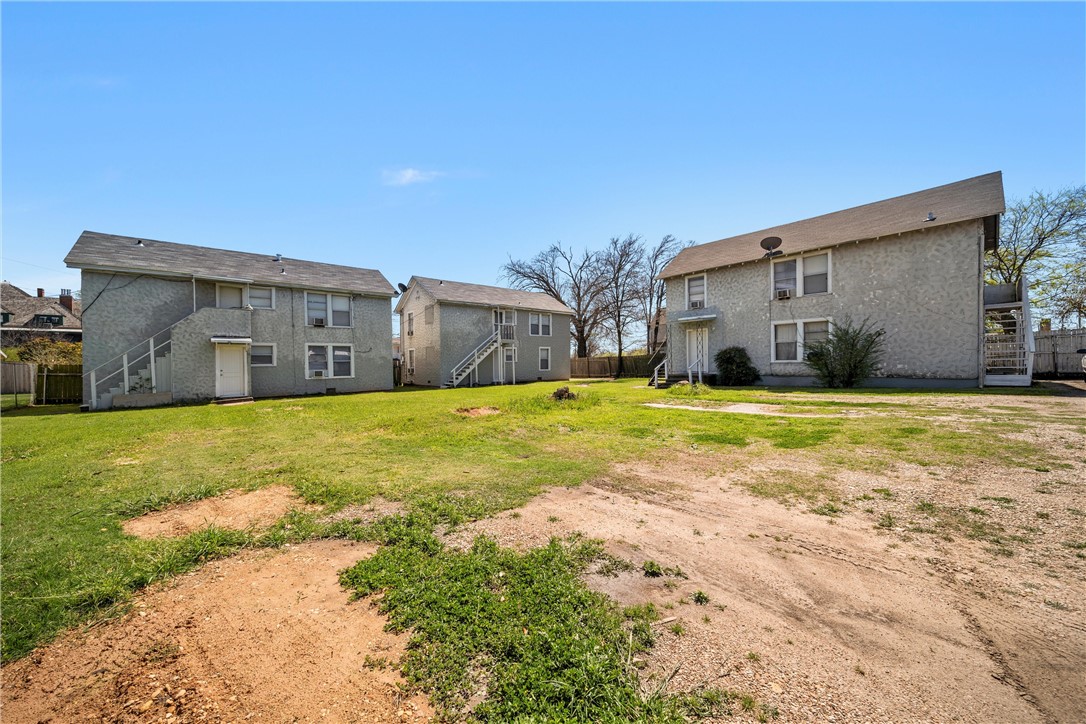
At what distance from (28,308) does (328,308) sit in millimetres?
31554

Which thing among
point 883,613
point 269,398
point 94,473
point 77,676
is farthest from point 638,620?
point 269,398

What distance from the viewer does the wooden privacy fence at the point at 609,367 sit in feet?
113

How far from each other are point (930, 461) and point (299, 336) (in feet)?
72.6

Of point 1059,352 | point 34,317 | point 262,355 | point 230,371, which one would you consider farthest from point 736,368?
point 34,317

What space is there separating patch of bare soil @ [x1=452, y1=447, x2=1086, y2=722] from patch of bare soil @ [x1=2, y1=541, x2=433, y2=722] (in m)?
1.23

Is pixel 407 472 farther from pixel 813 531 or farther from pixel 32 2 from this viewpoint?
pixel 32 2

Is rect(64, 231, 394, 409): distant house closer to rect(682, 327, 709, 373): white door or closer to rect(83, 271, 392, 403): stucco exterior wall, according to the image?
rect(83, 271, 392, 403): stucco exterior wall

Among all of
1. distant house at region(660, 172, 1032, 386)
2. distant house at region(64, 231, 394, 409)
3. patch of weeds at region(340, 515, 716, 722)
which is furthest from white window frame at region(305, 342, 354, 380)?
patch of weeds at region(340, 515, 716, 722)

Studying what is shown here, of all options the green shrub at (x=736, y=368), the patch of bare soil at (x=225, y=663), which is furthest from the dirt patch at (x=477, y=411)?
the green shrub at (x=736, y=368)

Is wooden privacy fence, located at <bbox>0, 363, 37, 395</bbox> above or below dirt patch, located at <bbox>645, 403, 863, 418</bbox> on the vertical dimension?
above

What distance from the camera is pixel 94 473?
5652 mm

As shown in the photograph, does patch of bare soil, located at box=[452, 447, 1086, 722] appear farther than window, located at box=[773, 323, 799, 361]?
No

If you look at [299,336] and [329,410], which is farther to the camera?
[299,336]

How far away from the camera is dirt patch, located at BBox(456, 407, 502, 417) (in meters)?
11.0
